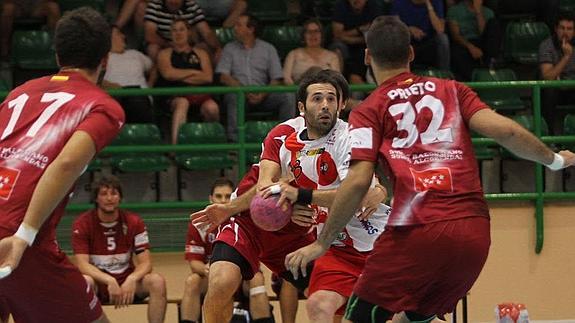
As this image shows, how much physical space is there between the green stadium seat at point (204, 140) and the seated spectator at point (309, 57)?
899 millimetres

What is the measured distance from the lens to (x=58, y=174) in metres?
4.04

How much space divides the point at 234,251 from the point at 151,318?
2.26 m

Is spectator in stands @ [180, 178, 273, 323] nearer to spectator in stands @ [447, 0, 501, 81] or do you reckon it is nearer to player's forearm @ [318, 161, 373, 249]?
player's forearm @ [318, 161, 373, 249]

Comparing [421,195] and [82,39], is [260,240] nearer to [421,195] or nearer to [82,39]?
[421,195]

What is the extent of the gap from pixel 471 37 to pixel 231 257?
18.6 ft

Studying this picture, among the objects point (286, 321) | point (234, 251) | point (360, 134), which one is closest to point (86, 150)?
point (360, 134)

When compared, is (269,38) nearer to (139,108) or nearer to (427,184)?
(139,108)

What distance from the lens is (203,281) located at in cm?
883

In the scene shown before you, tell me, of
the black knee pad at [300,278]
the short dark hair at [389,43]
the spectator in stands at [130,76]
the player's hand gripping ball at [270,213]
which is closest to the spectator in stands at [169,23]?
the spectator in stands at [130,76]

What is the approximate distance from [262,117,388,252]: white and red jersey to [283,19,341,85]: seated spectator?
3874mm

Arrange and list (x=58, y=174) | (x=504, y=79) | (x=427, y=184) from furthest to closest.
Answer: (x=504, y=79) < (x=427, y=184) < (x=58, y=174)

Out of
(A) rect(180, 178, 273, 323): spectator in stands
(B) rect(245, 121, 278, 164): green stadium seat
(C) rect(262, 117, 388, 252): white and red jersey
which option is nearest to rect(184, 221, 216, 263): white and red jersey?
(A) rect(180, 178, 273, 323): spectator in stands

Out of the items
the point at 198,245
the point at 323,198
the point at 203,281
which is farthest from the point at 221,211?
the point at 198,245

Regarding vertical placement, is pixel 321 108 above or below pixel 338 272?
above
